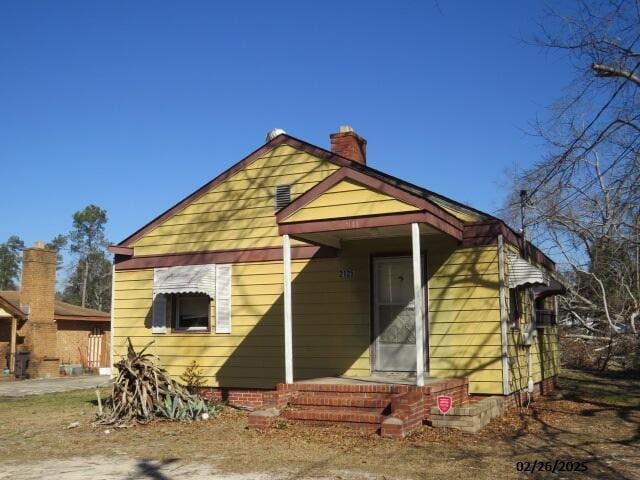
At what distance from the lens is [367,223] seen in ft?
32.1

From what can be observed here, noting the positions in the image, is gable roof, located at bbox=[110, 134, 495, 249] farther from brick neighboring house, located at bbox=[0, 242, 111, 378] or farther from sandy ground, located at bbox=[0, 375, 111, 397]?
brick neighboring house, located at bbox=[0, 242, 111, 378]

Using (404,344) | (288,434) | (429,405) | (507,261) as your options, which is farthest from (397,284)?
(288,434)

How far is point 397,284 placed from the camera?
38.2ft

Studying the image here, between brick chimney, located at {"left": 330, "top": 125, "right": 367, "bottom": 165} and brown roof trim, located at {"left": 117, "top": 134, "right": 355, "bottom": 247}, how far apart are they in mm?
835

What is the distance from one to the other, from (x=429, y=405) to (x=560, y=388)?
6610 mm

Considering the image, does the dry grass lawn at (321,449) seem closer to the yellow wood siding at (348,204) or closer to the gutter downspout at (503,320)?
the gutter downspout at (503,320)

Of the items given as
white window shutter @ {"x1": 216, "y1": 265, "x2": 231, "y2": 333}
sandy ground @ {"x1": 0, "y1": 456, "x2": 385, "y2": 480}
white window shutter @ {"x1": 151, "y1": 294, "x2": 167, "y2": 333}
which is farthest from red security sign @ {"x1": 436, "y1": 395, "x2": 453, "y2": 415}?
white window shutter @ {"x1": 151, "y1": 294, "x2": 167, "y2": 333}

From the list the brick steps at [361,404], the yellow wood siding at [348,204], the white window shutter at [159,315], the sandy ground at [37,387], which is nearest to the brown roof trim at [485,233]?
the yellow wood siding at [348,204]

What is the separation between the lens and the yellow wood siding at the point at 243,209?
12719mm

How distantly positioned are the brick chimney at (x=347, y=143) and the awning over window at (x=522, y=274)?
13.3 ft

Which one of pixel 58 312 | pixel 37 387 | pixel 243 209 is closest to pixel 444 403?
pixel 243 209
